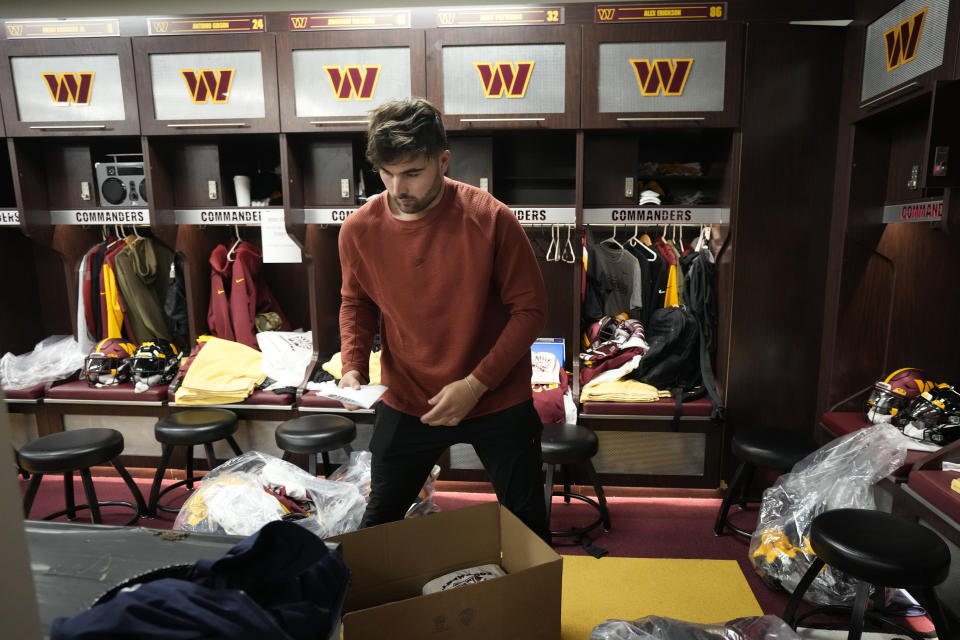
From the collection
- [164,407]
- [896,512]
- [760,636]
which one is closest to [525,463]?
[760,636]

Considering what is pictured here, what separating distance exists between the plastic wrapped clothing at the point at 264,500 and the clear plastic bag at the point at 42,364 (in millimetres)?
1630

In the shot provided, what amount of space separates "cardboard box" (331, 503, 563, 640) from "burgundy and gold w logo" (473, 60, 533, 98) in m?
2.09

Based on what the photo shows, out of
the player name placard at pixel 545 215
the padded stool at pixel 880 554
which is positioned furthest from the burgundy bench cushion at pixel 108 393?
the padded stool at pixel 880 554

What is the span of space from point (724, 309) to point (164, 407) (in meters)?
3.00

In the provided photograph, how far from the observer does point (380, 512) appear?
162cm

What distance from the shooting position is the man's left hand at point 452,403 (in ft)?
4.65

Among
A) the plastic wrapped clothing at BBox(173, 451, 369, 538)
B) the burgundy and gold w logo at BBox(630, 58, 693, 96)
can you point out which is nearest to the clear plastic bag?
the plastic wrapped clothing at BBox(173, 451, 369, 538)

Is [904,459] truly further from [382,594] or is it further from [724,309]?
[382,594]

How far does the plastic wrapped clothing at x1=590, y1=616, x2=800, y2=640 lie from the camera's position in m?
1.36

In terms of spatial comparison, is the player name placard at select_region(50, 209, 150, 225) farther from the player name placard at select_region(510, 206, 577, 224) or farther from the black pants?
the black pants

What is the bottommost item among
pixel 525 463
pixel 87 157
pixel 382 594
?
pixel 382 594

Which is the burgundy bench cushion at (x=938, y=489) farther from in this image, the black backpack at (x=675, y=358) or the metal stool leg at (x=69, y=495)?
the metal stool leg at (x=69, y=495)

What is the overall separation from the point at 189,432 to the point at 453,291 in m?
1.82

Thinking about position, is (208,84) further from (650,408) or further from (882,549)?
(882,549)
